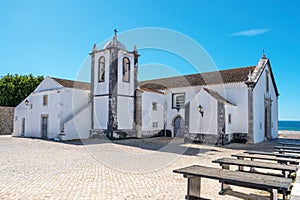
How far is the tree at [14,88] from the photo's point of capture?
30.0 meters

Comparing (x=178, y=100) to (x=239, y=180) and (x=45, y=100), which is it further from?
(x=239, y=180)

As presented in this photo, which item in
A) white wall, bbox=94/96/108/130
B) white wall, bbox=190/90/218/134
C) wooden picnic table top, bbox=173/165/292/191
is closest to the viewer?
wooden picnic table top, bbox=173/165/292/191

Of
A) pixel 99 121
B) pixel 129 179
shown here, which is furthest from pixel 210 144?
pixel 129 179

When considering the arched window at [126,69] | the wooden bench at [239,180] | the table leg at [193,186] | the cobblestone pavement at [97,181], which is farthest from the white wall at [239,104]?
the table leg at [193,186]

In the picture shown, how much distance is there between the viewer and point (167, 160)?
357 inches

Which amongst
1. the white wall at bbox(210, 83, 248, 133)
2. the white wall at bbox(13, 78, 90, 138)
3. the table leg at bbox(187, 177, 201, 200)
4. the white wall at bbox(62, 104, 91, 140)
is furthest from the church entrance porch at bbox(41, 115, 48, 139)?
the table leg at bbox(187, 177, 201, 200)

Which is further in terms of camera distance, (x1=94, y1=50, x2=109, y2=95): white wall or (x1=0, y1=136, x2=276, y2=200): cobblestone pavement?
(x1=94, y1=50, x2=109, y2=95): white wall

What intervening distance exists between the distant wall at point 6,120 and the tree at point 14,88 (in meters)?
5.25

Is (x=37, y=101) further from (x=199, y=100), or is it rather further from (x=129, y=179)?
(x=129, y=179)

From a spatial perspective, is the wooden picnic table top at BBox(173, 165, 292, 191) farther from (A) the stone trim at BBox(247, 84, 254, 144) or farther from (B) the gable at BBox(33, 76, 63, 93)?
(B) the gable at BBox(33, 76, 63, 93)

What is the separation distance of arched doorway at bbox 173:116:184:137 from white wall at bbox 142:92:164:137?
1.25 metres

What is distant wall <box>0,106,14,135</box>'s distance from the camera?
24.6m

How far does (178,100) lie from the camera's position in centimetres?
2028

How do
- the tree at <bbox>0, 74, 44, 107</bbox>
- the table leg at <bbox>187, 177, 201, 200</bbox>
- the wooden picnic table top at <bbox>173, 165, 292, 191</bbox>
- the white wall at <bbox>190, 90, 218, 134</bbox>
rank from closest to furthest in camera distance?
1. the wooden picnic table top at <bbox>173, 165, 292, 191</bbox>
2. the table leg at <bbox>187, 177, 201, 200</bbox>
3. the white wall at <bbox>190, 90, 218, 134</bbox>
4. the tree at <bbox>0, 74, 44, 107</bbox>
